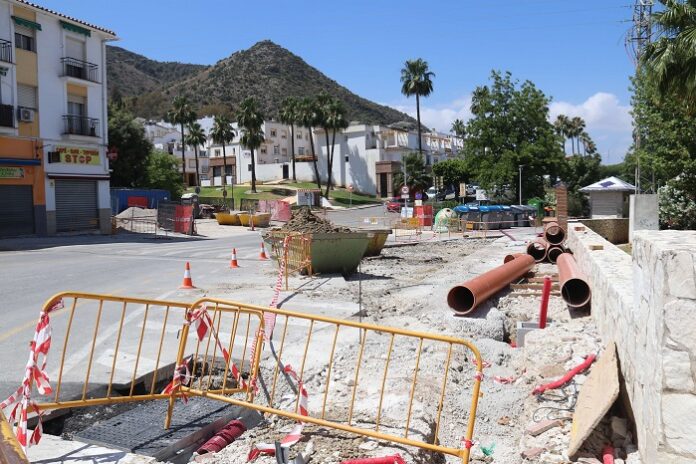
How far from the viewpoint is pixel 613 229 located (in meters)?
26.1

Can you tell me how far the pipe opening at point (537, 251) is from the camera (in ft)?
60.2

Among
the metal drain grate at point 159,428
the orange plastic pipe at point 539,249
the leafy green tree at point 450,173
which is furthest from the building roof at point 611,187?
the leafy green tree at point 450,173

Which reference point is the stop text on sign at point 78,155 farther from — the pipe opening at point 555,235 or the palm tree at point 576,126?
the palm tree at point 576,126

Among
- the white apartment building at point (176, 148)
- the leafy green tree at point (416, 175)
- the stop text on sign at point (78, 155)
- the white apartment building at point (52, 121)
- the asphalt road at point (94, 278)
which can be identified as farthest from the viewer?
the white apartment building at point (176, 148)

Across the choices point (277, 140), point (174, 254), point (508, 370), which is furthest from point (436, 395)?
point (277, 140)

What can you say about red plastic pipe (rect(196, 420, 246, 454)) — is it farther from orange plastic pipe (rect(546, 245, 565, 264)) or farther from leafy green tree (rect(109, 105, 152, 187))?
leafy green tree (rect(109, 105, 152, 187))

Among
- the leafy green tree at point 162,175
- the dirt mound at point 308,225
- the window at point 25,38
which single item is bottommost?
the dirt mound at point 308,225

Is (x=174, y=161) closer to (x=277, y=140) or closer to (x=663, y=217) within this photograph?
(x=277, y=140)

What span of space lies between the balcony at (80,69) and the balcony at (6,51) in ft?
10.7

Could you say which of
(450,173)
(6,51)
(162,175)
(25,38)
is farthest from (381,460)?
(450,173)

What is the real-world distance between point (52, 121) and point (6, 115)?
10.0 ft

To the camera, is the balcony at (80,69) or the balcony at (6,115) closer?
the balcony at (6,115)

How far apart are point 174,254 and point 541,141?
3826 centimetres

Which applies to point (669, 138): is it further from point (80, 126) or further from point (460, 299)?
point (80, 126)
